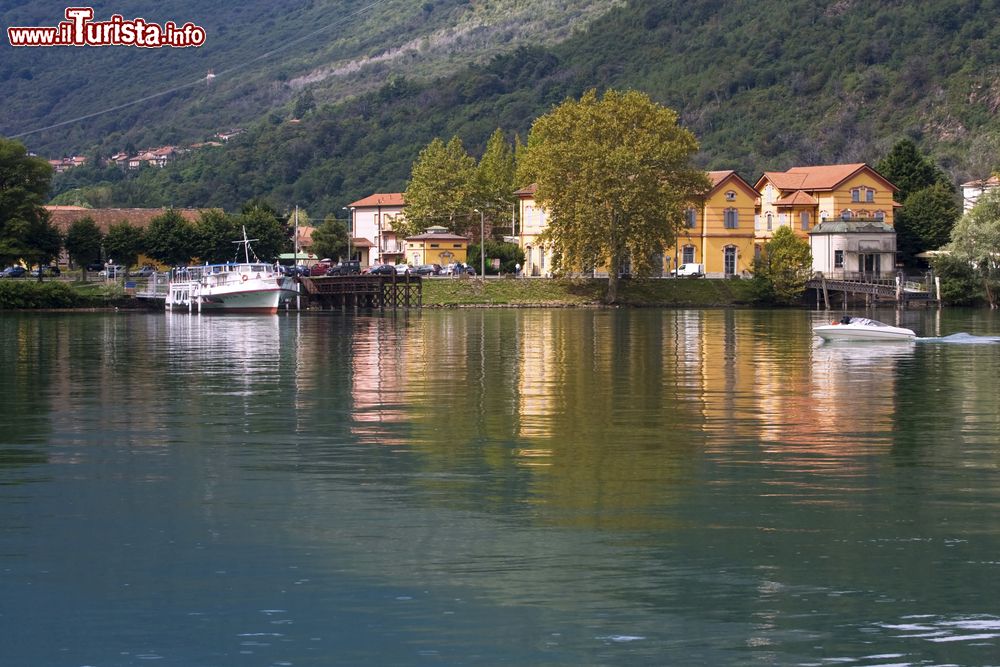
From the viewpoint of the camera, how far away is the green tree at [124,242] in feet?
444

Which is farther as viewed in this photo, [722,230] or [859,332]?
[722,230]

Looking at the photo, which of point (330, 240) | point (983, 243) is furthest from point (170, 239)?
point (983, 243)

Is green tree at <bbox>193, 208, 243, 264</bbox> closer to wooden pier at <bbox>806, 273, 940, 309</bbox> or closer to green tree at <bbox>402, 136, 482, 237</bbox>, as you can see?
green tree at <bbox>402, 136, 482, 237</bbox>

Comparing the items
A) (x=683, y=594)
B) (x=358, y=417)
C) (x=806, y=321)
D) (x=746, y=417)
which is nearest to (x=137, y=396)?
(x=358, y=417)

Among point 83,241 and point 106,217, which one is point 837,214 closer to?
point 83,241

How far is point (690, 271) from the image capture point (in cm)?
13162

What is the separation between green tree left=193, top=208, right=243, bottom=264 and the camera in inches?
5517

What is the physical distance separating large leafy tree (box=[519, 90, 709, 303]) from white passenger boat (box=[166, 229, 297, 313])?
77.9 feet

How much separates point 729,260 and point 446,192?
1343 inches

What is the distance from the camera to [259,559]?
64.7 ft

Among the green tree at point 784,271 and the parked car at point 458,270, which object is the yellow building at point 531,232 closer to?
the parked car at point 458,270

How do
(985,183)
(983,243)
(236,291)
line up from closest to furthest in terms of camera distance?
(983,243) → (236,291) → (985,183)

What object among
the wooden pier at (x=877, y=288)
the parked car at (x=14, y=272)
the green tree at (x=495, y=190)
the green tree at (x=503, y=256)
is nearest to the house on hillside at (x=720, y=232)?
the green tree at (x=503, y=256)

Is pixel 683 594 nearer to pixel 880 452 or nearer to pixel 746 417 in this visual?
pixel 880 452
